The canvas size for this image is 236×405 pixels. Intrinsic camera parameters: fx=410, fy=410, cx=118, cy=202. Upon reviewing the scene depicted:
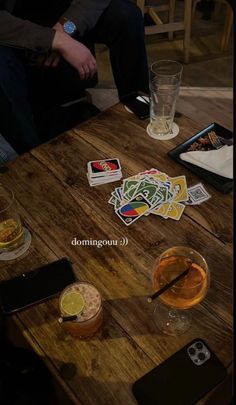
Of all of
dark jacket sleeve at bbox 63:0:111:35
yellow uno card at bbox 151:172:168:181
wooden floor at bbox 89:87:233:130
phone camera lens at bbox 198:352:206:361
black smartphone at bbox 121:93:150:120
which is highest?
dark jacket sleeve at bbox 63:0:111:35

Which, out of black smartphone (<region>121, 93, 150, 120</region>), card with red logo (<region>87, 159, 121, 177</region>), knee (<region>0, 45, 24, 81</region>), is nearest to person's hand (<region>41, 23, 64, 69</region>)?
knee (<region>0, 45, 24, 81</region>)

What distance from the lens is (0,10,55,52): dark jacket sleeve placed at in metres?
1.74

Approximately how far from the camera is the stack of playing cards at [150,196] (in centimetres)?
123

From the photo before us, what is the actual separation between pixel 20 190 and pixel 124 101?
0.57 meters

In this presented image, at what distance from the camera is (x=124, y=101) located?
1.62 meters

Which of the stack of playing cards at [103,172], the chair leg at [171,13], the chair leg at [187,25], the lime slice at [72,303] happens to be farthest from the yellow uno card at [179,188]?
the chair leg at [171,13]

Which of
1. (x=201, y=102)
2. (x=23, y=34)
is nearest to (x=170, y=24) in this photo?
(x=201, y=102)

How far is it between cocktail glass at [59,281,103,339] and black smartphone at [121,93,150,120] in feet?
2.55

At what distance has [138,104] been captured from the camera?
1.60 m

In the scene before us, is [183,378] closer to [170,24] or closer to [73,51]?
[73,51]

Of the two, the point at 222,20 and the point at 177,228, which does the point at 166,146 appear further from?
the point at 222,20

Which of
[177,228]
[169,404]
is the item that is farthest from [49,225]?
[169,404]

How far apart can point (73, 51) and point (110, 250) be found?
107cm

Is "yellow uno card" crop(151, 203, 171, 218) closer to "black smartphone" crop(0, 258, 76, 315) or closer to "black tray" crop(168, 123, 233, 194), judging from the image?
"black tray" crop(168, 123, 233, 194)
